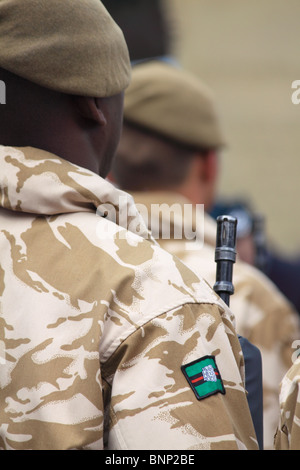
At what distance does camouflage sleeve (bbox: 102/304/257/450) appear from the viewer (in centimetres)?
181

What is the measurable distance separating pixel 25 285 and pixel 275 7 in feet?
36.4

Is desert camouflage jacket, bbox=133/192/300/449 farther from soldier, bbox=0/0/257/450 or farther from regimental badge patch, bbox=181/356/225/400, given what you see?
regimental badge patch, bbox=181/356/225/400

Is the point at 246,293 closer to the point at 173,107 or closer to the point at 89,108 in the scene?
the point at 173,107

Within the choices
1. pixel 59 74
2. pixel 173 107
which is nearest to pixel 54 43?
pixel 59 74

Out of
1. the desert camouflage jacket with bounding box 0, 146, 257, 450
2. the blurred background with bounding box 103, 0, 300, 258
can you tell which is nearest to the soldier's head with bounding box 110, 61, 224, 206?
the desert camouflage jacket with bounding box 0, 146, 257, 450

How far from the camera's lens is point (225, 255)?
88.8 inches

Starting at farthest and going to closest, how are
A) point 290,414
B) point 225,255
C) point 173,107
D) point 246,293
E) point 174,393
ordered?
point 173,107 < point 246,293 < point 225,255 < point 290,414 < point 174,393

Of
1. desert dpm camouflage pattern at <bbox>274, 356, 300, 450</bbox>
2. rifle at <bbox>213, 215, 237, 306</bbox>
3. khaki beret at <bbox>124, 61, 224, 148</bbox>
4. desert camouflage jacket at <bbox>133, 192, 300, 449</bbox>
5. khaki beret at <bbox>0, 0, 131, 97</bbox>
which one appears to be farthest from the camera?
khaki beret at <bbox>124, 61, 224, 148</bbox>

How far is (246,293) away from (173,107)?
91 cm

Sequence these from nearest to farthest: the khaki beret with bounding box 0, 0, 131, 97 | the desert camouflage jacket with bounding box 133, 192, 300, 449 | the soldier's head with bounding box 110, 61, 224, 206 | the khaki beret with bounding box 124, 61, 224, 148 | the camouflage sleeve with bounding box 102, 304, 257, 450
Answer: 1. the camouflage sleeve with bounding box 102, 304, 257, 450
2. the khaki beret with bounding box 0, 0, 131, 97
3. the desert camouflage jacket with bounding box 133, 192, 300, 449
4. the soldier's head with bounding box 110, 61, 224, 206
5. the khaki beret with bounding box 124, 61, 224, 148

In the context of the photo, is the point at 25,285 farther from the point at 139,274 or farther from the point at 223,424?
the point at 223,424
